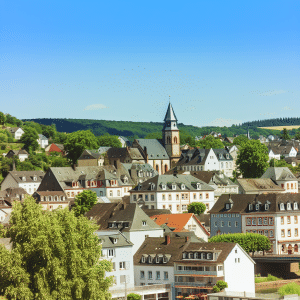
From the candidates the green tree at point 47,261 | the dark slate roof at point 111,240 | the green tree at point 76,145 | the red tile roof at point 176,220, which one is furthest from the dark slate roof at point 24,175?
the green tree at point 47,261

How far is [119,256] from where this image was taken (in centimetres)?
7725

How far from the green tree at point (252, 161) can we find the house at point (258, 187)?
27.7 metres

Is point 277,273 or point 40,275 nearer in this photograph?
point 40,275

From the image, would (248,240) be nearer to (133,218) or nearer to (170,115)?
(133,218)

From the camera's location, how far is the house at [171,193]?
125 m

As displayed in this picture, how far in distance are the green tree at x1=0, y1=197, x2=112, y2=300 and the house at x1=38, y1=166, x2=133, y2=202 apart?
266 ft

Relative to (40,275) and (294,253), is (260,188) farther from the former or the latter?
(40,275)

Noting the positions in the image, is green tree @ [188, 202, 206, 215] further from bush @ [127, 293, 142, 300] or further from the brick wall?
bush @ [127, 293, 142, 300]

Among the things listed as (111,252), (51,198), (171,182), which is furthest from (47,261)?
(51,198)

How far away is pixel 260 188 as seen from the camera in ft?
445

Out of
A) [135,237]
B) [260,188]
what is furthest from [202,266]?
[260,188]

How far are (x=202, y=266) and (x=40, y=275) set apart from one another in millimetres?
25179

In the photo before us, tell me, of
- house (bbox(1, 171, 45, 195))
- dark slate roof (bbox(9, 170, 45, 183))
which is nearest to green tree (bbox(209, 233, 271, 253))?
house (bbox(1, 171, 45, 195))

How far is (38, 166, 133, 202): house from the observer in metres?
139
